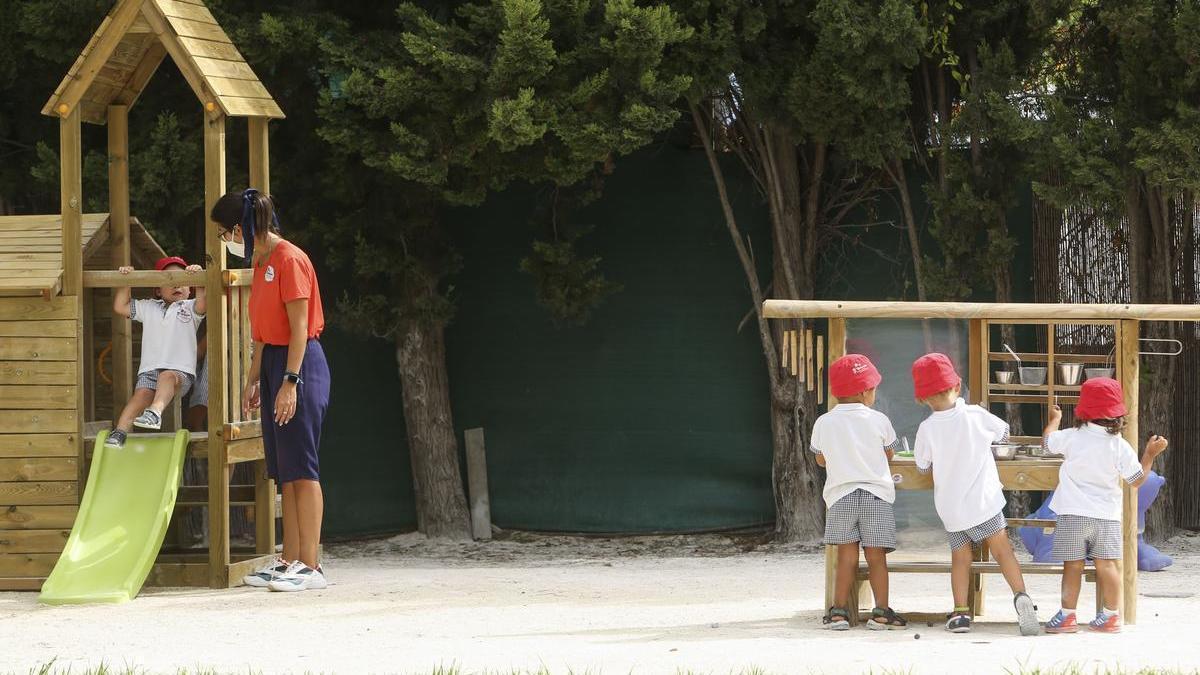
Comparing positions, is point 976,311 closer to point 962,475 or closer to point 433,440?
point 962,475

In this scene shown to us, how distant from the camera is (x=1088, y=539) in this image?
19.6ft

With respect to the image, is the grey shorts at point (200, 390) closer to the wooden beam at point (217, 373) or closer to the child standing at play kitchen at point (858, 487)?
the wooden beam at point (217, 373)

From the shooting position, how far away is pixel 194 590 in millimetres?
7203

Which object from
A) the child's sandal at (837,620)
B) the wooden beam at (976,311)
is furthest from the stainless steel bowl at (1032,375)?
the child's sandal at (837,620)

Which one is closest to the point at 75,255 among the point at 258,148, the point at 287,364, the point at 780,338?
the point at 258,148

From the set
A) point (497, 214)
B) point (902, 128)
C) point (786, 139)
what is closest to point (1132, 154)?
point (902, 128)

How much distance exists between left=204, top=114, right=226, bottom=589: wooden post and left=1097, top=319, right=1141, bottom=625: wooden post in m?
4.13

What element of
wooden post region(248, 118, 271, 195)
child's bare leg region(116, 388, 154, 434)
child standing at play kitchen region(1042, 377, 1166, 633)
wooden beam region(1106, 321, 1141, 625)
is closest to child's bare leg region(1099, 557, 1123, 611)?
child standing at play kitchen region(1042, 377, 1166, 633)

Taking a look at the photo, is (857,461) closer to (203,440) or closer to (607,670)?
(607,670)

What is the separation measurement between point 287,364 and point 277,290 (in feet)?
1.13

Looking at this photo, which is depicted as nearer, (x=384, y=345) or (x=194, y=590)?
(x=194, y=590)

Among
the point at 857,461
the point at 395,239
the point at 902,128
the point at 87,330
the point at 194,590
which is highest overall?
the point at 902,128

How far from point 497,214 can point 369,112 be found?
2.02 meters

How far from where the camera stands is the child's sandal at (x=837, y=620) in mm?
6020
